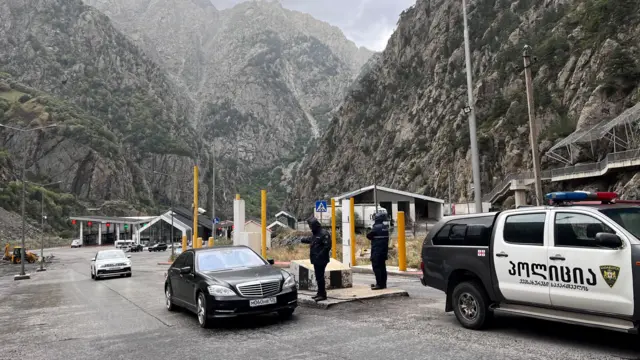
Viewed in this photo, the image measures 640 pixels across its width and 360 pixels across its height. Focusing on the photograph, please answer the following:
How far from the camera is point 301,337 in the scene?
7.34m

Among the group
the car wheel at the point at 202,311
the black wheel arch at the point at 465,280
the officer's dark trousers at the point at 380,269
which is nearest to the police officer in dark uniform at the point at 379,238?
the officer's dark trousers at the point at 380,269

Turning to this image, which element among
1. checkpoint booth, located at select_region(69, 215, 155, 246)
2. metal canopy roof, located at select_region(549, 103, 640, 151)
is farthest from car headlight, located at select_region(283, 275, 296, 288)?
checkpoint booth, located at select_region(69, 215, 155, 246)

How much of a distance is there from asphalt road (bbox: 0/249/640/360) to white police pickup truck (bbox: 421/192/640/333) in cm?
49

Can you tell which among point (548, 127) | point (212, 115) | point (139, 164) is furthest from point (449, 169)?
point (212, 115)

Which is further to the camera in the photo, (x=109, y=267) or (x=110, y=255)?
(x=110, y=255)

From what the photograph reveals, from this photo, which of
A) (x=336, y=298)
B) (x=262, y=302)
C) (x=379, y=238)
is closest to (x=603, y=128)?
(x=379, y=238)

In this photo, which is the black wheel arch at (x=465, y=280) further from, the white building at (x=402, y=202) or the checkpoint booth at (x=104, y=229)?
the checkpoint booth at (x=104, y=229)

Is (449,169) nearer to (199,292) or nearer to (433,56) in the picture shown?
(433,56)

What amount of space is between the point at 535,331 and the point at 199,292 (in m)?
5.83

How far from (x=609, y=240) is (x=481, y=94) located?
7281 cm

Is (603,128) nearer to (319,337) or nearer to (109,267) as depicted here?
(109,267)

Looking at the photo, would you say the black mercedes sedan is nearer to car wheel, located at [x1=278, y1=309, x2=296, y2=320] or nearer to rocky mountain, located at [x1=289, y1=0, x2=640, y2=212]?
car wheel, located at [x1=278, y1=309, x2=296, y2=320]

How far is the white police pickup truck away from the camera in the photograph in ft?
17.9

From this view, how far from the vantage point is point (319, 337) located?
7273 mm
